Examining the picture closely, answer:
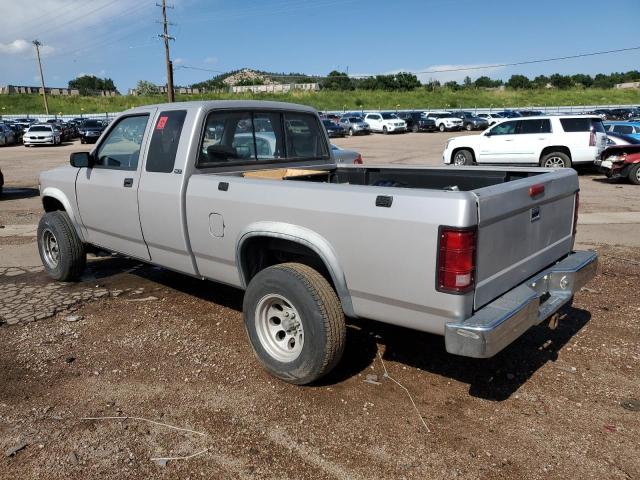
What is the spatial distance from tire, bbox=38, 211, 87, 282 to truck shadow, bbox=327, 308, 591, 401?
3.15 metres

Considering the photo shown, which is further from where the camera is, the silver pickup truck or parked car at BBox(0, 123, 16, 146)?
parked car at BBox(0, 123, 16, 146)

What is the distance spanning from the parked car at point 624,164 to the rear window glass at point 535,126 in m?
2.15

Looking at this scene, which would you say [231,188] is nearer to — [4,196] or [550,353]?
[550,353]

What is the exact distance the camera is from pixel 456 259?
276cm

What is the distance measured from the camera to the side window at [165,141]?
434 cm

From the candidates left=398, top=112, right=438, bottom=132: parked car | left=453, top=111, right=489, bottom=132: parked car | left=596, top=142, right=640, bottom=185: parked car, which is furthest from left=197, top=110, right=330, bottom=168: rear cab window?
left=453, top=111, right=489, bottom=132: parked car

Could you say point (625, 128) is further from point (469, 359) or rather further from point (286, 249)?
point (286, 249)

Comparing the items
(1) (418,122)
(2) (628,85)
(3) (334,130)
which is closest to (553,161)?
(3) (334,130)

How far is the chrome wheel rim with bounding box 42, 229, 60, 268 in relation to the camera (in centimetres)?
602

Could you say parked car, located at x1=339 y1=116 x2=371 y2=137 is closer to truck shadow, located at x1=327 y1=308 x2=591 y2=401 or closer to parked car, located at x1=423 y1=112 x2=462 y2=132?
parked car, located at x1=423 y1=112 x2=462 y2=132

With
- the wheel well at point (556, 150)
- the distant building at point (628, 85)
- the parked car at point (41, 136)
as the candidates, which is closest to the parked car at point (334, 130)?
the parked car at point (41, 136)

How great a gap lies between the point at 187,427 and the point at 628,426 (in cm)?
260

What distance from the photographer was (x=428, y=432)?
10.2ft

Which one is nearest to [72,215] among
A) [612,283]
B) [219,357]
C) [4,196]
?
[219,357]
